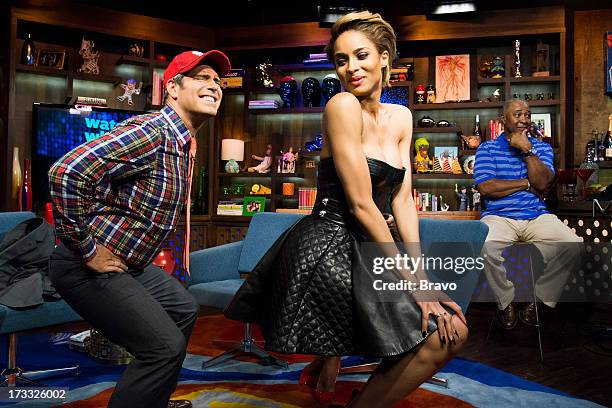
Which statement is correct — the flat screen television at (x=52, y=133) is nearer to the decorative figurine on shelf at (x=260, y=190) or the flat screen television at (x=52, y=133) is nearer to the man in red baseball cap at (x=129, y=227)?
the decorative figurine on shelf at (x=260, y=190)

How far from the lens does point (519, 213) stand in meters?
4.30

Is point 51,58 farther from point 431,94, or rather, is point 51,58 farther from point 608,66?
point 608,66

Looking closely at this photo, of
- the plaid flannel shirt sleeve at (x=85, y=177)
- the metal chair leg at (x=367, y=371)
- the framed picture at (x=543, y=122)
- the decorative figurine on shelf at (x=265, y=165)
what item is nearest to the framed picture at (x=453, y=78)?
the framed picture at (x=543, y=122)

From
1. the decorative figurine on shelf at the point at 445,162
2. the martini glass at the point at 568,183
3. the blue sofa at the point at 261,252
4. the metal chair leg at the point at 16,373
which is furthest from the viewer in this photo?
the decorative figurine on shelf at the point at 445,162

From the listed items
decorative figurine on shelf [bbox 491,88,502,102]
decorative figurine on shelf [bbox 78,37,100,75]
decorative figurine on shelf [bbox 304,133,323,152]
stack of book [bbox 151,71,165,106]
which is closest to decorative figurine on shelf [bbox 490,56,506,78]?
decorative figurine on shelf [bbox 491,88,502,102]

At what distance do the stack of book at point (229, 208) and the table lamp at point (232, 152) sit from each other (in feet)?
1.23

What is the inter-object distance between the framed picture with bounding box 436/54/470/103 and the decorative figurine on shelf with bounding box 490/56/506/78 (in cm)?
28

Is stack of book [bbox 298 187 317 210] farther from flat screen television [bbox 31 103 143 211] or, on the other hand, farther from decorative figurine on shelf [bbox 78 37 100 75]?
decorative figurine on shelf [bbox 78 37 100 75]

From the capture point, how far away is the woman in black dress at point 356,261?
1.61 metres

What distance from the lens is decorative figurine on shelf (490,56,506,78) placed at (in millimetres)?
5812

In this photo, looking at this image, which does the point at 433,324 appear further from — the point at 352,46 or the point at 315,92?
the point at 315,92

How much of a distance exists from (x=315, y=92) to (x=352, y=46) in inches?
182

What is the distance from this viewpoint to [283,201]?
665 centimetres

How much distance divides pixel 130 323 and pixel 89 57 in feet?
16.3
